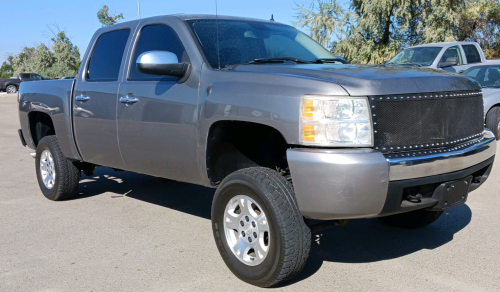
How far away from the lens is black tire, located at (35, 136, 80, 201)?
6.02m

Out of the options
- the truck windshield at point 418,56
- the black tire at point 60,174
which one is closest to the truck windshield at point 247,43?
the black tire at point 60,174

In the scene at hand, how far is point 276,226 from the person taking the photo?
3.40 m

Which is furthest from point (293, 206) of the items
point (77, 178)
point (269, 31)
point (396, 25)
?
point (396, 25)

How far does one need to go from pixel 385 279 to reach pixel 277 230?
0.95 metres

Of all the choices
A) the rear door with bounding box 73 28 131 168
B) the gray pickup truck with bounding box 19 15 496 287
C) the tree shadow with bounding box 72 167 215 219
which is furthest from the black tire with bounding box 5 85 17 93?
the gray pickup truck with bounding box 19 15 496 287

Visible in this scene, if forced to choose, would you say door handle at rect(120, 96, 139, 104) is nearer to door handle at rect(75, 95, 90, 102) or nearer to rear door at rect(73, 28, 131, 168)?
rear door at rect(73, 28, 131, 168)

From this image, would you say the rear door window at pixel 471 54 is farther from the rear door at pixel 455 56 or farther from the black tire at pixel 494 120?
the black tire at pixel 494 120

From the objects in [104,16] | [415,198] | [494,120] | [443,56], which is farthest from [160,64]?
[104,16]

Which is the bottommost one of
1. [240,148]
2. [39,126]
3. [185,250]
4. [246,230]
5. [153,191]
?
[153,191]

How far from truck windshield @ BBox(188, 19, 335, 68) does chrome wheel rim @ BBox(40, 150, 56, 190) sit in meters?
2.84

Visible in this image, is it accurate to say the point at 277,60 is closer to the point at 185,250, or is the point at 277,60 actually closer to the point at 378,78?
the point at 378,78

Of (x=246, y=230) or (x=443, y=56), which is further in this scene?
(x=443, y=56)

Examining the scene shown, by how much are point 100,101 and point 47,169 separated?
1774 millimetres

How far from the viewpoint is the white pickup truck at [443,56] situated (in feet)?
43.1
